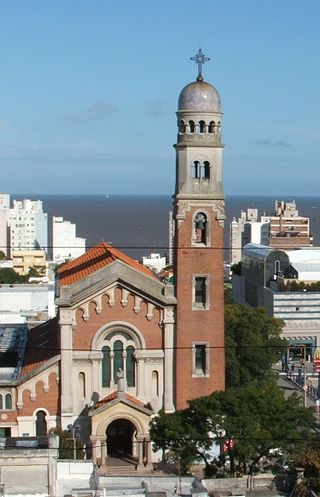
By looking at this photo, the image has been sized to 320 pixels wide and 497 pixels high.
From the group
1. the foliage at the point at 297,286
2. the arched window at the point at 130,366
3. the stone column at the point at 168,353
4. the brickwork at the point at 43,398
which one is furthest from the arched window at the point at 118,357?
the foliage at the point at 297,286

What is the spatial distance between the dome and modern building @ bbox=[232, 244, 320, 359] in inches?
1597

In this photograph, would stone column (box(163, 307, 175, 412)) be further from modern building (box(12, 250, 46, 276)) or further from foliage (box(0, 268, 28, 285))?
modern building (box(12, 250, 46, 276))

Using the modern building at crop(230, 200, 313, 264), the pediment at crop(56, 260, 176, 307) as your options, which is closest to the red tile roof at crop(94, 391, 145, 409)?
the pediment at crop(56, 260, 176, 307)

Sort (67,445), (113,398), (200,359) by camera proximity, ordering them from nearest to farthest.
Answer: (67,445) → (113,398) → (200,359)

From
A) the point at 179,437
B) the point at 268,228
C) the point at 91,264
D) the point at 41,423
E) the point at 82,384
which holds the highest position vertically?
the point at 268,228

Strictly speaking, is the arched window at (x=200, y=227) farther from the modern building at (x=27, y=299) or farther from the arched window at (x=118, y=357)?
the modern building at (x=27, y=299)

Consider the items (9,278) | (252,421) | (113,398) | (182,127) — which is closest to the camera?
(252,421)

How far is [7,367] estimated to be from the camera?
4741 centimetres

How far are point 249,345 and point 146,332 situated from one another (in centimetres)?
1602

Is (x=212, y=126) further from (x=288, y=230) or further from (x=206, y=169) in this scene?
(x=288, y=230)

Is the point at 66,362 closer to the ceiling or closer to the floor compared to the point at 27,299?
closer to the floor

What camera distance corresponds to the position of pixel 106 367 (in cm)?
4366

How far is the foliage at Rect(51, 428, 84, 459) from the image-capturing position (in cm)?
3916

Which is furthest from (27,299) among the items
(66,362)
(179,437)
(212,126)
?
(179,437)
